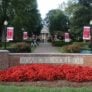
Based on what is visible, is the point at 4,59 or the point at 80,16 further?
the point at 80,16

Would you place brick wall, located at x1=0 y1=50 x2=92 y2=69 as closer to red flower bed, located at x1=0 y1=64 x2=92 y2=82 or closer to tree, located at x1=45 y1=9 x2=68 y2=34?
red flower bed, located at x1=0 y1=64 x2=92 y2=82

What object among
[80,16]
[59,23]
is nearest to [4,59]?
[80,16]

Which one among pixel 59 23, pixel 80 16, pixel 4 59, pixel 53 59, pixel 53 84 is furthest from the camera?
pixel 59 23

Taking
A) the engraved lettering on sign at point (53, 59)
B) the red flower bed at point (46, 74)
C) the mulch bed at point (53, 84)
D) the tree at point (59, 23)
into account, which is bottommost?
the mulch bed at point (53, 84)

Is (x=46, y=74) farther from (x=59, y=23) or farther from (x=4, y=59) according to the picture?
(x=59, y=23)

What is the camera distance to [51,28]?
379ft

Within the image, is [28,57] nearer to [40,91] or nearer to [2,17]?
[40,91]

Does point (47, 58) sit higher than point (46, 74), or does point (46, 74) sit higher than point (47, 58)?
point (47, 58)

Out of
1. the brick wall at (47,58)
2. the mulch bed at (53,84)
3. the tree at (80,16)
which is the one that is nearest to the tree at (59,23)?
the tree at (80,16)

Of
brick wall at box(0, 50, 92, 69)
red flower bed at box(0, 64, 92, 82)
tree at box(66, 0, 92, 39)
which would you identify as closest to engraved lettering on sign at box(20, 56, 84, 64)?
brick wall at box(0, 50, 92, 69)

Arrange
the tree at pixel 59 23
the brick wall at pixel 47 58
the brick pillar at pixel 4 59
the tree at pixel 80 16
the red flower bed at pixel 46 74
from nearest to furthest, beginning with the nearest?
the red flower bed at pixel 46 74 → the brick pillar at pixel 4 59 → the brick wall at pixel 47 58 → the tree at pixel 80 16 → the tree at pixel 59 23

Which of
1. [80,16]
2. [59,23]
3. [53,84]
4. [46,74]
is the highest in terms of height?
[80,16]

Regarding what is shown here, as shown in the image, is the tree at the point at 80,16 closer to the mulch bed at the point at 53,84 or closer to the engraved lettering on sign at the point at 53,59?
the engraved lettering on sign at the point at 53,59

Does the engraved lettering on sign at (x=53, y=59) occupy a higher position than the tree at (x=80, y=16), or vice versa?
the tree at (x=80, y=16)
